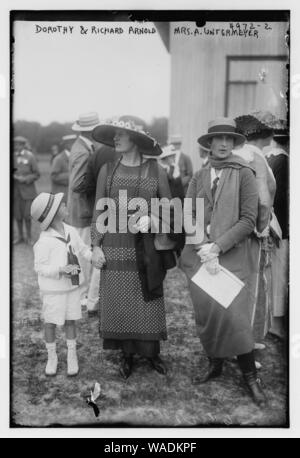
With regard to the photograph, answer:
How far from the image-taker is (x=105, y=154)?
4.06 metres

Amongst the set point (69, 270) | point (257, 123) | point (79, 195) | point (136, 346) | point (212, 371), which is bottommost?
point (212, 371)

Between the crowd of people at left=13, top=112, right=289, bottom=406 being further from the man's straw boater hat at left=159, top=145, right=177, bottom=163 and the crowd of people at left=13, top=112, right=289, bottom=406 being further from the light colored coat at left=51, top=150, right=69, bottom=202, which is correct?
the man's straw boater hat at left=159, top=145, right=177, bottom=163

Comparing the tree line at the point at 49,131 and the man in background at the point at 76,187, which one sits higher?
the tree line at the point at 49,131

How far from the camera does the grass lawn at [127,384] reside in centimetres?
401

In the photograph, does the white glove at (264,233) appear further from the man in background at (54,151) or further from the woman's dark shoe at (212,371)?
the man in background at (54,151)

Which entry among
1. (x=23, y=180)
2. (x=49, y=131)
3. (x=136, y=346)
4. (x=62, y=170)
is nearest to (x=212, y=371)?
(x=136, y=346)

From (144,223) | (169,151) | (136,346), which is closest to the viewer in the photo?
(144,223)

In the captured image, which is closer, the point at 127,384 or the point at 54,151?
the point at 127,384

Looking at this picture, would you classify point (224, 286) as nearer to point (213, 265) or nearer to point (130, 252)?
point (213, 265)

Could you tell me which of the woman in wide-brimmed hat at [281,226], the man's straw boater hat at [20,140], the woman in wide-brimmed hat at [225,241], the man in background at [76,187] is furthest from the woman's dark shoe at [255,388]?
the man's straw boater hat at [20,140]

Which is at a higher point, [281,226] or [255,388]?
[281,226]

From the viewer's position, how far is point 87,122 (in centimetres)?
407

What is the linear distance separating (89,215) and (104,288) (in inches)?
23.5

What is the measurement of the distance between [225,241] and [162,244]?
467 millimetres
